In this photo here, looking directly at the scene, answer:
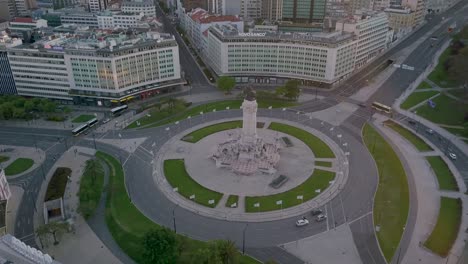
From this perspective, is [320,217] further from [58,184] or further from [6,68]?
[6,68]

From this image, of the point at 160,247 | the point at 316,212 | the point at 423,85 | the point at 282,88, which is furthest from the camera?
the point at 423,85

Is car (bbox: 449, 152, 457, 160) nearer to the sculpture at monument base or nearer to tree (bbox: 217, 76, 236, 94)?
the sculpture at monument base

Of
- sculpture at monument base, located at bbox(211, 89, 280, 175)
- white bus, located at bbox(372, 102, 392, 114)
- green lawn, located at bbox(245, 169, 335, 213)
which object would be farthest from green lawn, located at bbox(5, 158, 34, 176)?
white bus, located at bbox(372, 102, 392, 114)

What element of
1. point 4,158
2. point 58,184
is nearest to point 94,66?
point 4,158

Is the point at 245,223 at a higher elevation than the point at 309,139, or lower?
lower

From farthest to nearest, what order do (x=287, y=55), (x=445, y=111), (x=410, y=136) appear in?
(x=287, y=55), (x=445, y=111), (x=410, y=136)

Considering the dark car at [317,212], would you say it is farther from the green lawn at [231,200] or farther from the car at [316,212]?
the green lawn at [231,200]
